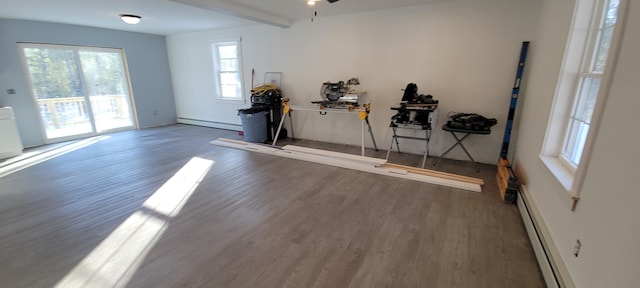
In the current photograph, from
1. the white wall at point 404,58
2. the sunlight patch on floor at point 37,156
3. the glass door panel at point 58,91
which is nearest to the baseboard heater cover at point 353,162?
the white wall at point 404,58

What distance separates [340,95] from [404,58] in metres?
1.24

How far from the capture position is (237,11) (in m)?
4.22

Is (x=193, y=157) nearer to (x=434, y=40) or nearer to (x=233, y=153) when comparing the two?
(x=233, y=153)

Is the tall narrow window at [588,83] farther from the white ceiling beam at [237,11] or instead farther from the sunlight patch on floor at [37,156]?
the sunlight patch on floor at [37,156]

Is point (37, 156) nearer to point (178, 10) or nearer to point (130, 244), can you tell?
point (178, 10)

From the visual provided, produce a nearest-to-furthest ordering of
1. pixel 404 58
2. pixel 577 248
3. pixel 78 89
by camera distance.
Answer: pixel 577 248 → pixel 404 58 → pixel 78 89

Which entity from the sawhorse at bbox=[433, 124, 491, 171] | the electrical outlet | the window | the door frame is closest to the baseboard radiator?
the electrical outlet

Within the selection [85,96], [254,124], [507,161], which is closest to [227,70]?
[254,124]

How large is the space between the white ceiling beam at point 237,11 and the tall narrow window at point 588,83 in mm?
4219

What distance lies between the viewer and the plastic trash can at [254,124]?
5.48m

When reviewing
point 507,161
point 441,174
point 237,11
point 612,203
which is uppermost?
point 237,11

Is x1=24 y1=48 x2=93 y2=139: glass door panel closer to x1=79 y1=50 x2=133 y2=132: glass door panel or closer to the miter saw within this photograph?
x1=79 y1=50 x2=133 y2=132: glass door panel

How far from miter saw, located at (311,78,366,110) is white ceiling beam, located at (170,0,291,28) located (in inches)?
63.8

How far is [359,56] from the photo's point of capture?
16.0 feet
